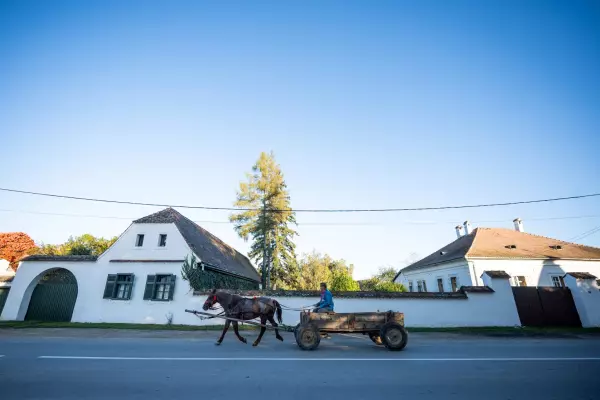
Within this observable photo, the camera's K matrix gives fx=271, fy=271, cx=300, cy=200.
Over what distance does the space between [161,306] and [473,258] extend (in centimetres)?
2352

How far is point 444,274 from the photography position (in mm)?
25719

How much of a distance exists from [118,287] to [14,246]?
131ft

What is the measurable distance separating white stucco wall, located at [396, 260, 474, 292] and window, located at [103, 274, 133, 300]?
2485cm

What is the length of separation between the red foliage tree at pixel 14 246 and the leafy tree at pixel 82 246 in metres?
7.71

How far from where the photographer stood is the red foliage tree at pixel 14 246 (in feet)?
132

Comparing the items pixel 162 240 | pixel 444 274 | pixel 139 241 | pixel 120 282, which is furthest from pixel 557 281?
pixel 120 282

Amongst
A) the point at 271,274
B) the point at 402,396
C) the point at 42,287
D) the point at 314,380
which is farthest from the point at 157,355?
the point at 271,274

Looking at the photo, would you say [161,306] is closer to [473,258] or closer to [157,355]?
[157,355]

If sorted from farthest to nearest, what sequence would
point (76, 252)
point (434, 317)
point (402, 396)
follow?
point (76, 252) < point (434, 317) < point (402, 396)

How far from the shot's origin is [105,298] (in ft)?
55.5

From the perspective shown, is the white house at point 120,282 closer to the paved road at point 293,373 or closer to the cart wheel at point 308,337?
the paved road at point 293,373

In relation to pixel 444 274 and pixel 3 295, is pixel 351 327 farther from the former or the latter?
pixel 3 295

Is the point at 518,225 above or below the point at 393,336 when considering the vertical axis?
above

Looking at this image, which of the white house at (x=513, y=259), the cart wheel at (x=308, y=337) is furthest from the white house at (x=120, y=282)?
the white house at (x=513, y=259)
